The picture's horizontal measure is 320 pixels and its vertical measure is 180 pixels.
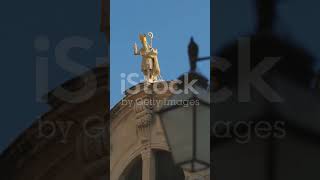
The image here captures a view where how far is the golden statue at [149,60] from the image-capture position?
7102mm

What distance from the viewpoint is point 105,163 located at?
7.16 meters

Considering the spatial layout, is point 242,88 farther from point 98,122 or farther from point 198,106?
point 98,122

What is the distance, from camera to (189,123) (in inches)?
277

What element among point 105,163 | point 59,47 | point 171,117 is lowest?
point 105,163

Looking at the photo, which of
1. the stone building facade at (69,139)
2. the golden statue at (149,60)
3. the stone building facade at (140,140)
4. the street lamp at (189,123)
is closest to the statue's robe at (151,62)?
the golden statue at (149,60)

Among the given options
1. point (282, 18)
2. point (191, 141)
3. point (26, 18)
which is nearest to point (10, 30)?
point (26, 18)

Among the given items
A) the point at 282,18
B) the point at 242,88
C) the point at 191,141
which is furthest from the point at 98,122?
the point at 282,18

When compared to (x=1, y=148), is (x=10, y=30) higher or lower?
higher

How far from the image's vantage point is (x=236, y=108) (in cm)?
702

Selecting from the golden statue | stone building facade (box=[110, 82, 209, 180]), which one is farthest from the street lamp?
the golden statue

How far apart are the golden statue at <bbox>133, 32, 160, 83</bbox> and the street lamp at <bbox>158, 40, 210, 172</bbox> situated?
252 millimetres

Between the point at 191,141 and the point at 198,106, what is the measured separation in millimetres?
335

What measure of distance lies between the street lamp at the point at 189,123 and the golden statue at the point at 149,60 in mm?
252

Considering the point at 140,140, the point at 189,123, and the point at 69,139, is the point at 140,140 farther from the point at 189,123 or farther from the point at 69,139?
the point at 69,139
